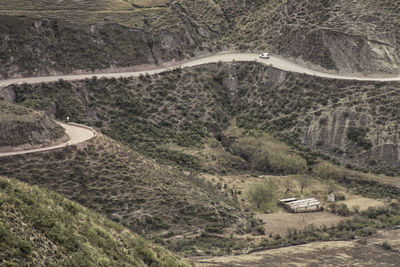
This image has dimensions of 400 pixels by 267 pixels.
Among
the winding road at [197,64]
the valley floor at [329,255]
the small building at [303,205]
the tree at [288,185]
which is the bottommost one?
the valley floor at [329,255]

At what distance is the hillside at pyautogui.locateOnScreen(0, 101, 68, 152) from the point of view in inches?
1893

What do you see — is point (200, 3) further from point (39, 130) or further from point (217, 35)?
point (39, 130)

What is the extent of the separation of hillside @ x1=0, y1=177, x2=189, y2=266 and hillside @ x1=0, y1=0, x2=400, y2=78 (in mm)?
49237

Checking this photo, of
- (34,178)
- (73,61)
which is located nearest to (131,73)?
(73,61)

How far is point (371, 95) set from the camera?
71688mm

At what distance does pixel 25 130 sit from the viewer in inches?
1923

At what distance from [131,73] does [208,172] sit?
2058 centimetres

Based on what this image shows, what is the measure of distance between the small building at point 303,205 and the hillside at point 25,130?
21.6 m

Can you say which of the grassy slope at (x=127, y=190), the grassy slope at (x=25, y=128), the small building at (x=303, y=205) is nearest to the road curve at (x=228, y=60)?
the grassy slope at (x=25, y=128)

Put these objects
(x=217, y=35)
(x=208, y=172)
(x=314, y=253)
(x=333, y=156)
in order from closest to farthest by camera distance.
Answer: (x=314, y=253)
(x=208, y=172)
(x=333, y=156)
(x=217, y=35)

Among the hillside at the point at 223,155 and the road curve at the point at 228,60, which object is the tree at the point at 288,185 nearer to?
the hillside at the point at 223,155

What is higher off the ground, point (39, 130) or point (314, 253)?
point (39, 130)

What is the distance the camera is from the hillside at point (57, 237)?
20438 mm

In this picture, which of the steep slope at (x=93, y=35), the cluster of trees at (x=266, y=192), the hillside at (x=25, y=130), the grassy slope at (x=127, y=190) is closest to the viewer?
the grassy slope at (x=127, y=190)
